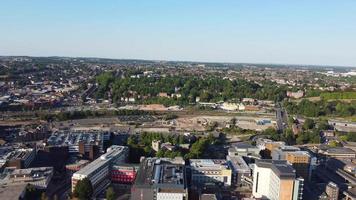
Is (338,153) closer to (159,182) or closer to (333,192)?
(333,192)

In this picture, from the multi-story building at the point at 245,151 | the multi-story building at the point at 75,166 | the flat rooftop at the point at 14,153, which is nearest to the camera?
the multi-story building at the point at 75,166

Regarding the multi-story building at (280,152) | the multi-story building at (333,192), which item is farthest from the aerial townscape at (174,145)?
the multi-story building at (280,152)

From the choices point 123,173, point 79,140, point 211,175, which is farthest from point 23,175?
point 211,175

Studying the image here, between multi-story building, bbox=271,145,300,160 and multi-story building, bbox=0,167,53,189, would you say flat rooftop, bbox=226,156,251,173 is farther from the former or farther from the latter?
multi-story building, bbox=0,167,53,189

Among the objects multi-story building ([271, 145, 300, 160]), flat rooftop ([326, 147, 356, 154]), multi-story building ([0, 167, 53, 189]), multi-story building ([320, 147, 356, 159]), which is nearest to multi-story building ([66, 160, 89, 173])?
multi-story building ([0, 167, 53, 189])

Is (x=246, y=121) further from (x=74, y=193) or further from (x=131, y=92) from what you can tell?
(x=74, y=193)

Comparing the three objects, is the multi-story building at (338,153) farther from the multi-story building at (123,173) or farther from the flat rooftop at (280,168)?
the multi-story building at (123,173)
